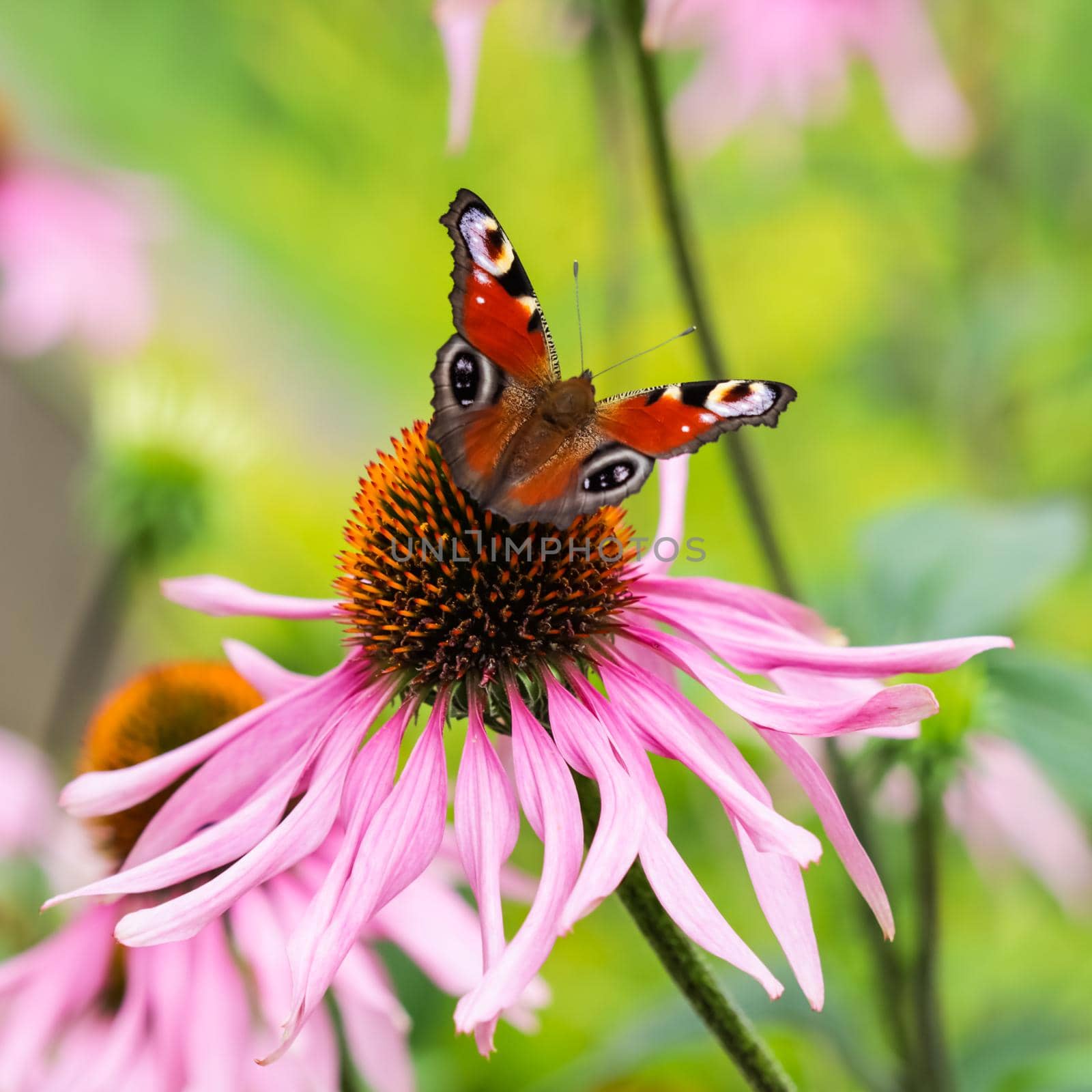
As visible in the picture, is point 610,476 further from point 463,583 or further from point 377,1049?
point 377,1049

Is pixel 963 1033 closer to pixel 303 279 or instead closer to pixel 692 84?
pixel 692 84

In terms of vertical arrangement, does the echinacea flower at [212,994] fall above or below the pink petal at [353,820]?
below

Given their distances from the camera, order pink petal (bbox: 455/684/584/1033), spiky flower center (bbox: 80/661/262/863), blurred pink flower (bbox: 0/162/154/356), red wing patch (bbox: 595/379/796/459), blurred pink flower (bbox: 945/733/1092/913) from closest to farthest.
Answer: pink petal (bbox: 455/684/584/1033) → red wing patch (bbox: 595/379/796/459) → spiky flower center (bbox: 80/661/262/863) → blurred pink flower (bbox: 945/733/1092/913) → blurred pink flower (bbox: 0/162/154/356)

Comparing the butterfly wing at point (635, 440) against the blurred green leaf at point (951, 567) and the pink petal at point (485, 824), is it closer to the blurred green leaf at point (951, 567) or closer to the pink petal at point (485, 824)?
the pink petal at point (485, 824)

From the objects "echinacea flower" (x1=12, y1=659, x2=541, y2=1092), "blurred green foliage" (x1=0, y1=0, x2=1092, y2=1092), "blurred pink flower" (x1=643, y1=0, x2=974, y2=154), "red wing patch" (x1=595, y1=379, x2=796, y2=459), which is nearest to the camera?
"red wing patch" (x1=595, y1=379, x2=796, y2=459)

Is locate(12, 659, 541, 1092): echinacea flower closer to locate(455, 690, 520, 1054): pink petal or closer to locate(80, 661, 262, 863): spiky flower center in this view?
locate(80, 661, 262, 863): spiky flower center

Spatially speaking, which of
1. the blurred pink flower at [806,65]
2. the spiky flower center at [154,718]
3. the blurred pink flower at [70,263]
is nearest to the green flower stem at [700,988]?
the spiky flower center at [154,718]

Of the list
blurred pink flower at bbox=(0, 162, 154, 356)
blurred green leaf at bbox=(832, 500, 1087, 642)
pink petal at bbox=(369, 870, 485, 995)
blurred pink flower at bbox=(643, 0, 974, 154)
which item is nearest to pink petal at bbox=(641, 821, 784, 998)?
pink petal at bbox=(369, 870, 485, 995)
